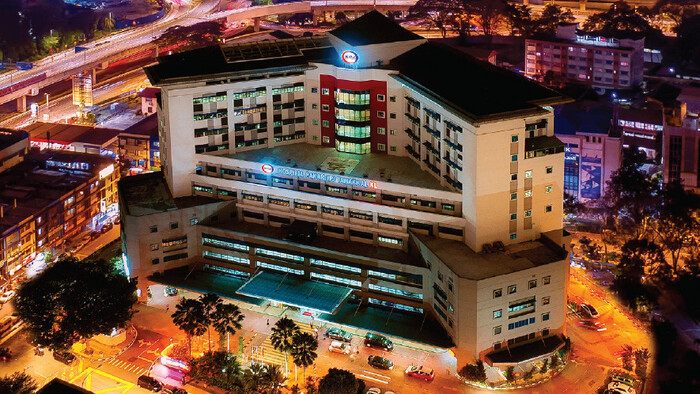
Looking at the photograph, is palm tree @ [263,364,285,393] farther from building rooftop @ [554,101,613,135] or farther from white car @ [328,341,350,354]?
building rooftop @ [554,101,613,135]

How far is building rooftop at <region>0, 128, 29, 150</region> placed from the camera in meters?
126

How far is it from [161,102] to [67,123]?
5461 centimetres

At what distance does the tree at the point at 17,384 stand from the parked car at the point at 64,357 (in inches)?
186

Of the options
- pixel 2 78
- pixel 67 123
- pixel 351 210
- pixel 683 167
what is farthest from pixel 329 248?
pixel 2 78

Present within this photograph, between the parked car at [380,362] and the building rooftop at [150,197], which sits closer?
the parked car at [380,362]

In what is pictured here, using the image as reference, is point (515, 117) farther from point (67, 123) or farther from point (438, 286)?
point (67, 123)

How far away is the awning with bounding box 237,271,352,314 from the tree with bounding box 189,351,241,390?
29.4ft

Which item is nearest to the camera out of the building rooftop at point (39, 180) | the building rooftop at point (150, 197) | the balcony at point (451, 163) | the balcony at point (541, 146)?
the balcony at point (541, 146)

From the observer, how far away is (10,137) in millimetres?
127688

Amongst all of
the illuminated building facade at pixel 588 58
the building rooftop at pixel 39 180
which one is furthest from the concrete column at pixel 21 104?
the illuminated building facade at pixel 588 58

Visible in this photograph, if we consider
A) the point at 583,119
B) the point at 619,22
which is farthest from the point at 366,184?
the point at 619,22

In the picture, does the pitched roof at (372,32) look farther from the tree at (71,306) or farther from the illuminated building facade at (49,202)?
the tree at (71,306)

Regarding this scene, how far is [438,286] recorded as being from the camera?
9056 centimetres

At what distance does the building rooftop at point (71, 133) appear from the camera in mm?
137750
